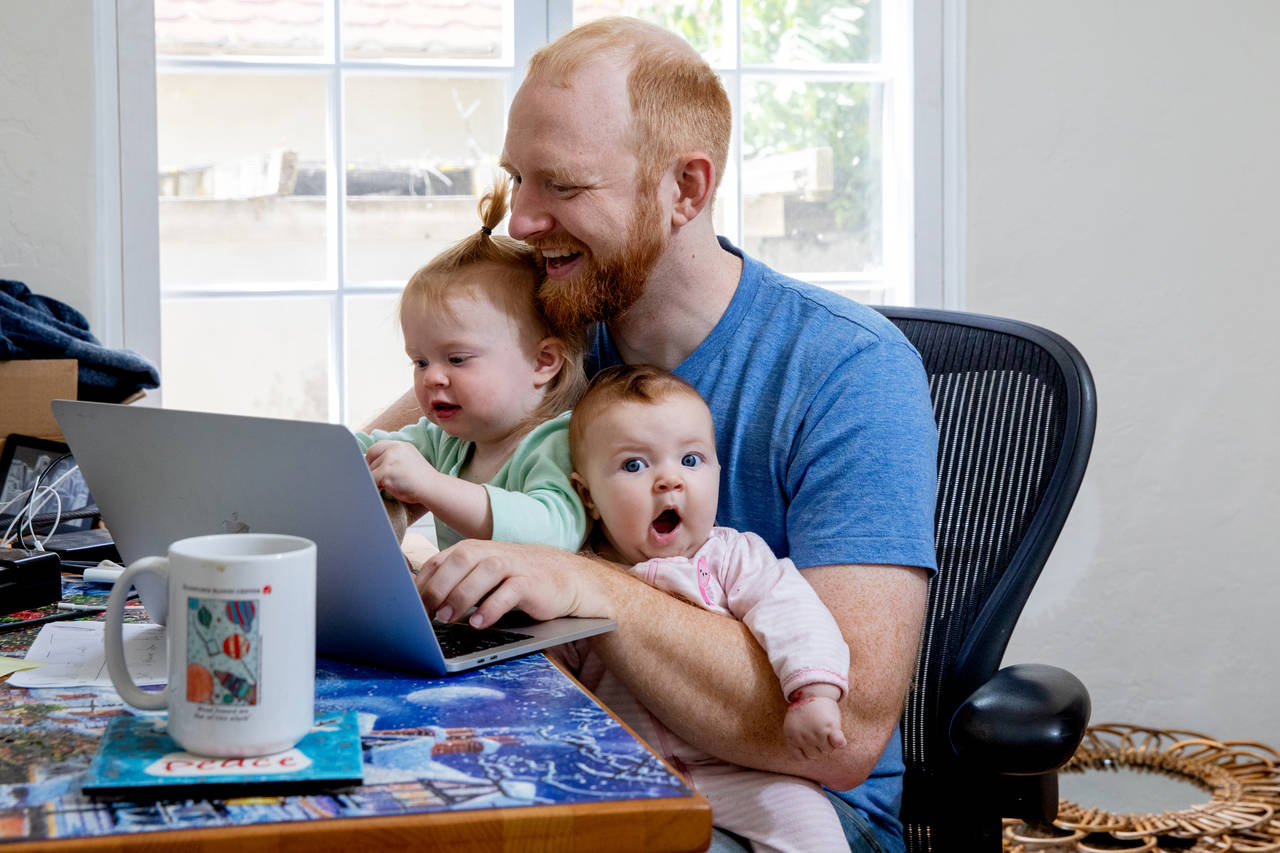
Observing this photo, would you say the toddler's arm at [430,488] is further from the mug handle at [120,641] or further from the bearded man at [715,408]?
the mug handle at [120,641]

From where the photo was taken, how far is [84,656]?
96 centimetres

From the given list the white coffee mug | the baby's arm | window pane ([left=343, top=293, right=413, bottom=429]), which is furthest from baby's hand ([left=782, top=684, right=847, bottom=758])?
window pane ([left=343, top=293, right=413, bottom=429])

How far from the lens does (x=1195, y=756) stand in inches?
96.8

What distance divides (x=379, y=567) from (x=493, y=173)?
1.88 metres

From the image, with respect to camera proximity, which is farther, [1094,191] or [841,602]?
[1094,191]

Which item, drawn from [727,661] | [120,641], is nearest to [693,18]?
[727,661]

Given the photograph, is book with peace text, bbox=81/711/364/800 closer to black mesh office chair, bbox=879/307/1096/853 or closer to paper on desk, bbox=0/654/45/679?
paper on desk, bbox=0/654/45/679

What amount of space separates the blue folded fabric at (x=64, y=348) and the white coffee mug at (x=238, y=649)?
1485mm

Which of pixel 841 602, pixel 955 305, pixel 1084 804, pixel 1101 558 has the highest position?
pixel 955 305

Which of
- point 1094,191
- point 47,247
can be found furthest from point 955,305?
point 47,247

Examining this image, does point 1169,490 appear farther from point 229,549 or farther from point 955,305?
point 229,549

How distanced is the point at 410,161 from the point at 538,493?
151 centimetres

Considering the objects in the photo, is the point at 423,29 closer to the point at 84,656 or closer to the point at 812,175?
the point at 812,175

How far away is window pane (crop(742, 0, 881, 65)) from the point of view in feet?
8.83
